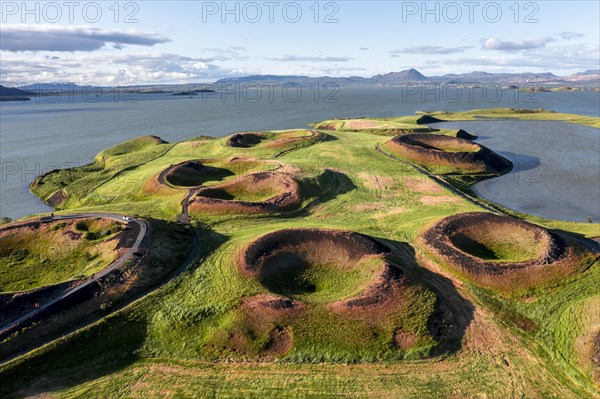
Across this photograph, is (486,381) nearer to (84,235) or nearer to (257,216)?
(257,216)

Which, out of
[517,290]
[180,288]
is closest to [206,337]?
[180,288]

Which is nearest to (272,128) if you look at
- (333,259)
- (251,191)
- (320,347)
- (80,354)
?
(251,191)

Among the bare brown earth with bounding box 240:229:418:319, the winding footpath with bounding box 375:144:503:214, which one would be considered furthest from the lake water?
the bare brown earth with bounding box 240:229:418:319

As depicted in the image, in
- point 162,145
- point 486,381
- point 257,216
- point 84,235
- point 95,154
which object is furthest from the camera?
point 95,154

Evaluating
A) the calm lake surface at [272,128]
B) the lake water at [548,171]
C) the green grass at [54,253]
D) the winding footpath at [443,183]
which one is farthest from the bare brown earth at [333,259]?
the calm lake surface at [272,128]

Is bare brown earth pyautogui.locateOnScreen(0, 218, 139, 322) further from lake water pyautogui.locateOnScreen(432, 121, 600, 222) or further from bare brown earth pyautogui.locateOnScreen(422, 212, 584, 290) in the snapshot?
lake water pyautogui.locateOnScreen(432, 121, 600, 222)

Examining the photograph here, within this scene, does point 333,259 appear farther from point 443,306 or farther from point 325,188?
point 325,188

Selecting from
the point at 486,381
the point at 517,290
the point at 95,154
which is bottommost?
the point at 486,381
